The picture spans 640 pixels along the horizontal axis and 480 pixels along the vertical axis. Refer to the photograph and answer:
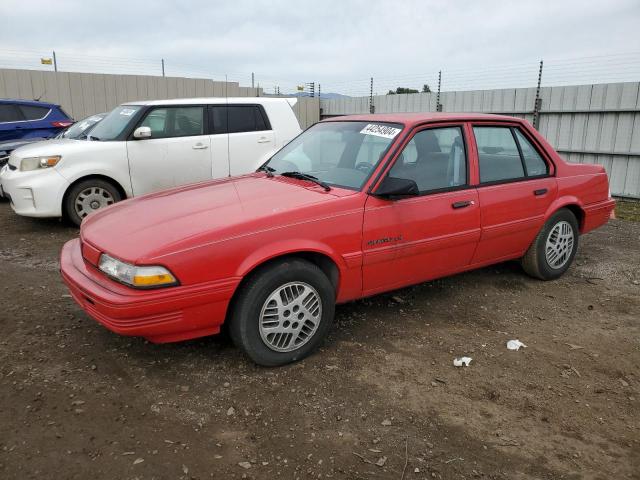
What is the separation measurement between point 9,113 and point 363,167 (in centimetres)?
875

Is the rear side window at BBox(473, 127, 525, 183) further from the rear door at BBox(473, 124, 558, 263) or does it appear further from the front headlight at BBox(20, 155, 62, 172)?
the front headlight at BBox(20, 155, 62, 172)

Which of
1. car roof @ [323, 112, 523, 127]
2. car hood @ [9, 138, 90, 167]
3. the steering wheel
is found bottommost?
car hood @ [9, 138, 90, 167]

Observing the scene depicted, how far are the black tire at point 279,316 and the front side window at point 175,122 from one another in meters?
4.69

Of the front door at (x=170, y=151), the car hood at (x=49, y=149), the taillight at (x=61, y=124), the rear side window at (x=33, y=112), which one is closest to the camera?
the car hood at (x=49, y=149)

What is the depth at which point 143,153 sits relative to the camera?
6996mm

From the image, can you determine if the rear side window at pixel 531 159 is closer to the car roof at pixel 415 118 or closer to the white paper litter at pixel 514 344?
the car roof at pixel 415 118

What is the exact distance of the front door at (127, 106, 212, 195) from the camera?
7008mm

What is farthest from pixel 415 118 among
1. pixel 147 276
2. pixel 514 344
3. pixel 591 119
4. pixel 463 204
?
pixel 591 119

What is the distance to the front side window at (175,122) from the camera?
7.14 metres

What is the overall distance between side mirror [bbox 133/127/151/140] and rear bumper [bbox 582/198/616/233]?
5316 mm

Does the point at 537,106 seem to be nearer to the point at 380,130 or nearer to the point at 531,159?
the point at 531,159

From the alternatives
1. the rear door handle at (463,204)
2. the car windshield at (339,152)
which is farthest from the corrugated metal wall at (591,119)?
the car windshield at (339,152)

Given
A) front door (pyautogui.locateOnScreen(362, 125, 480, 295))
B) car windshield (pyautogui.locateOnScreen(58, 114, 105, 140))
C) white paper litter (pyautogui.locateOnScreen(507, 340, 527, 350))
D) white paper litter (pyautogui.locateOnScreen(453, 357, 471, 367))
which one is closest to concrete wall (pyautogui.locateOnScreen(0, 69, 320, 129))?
car windshield (pyautogui.locateOnScreen(58, 114, 105, 140))

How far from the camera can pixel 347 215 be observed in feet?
11.2
